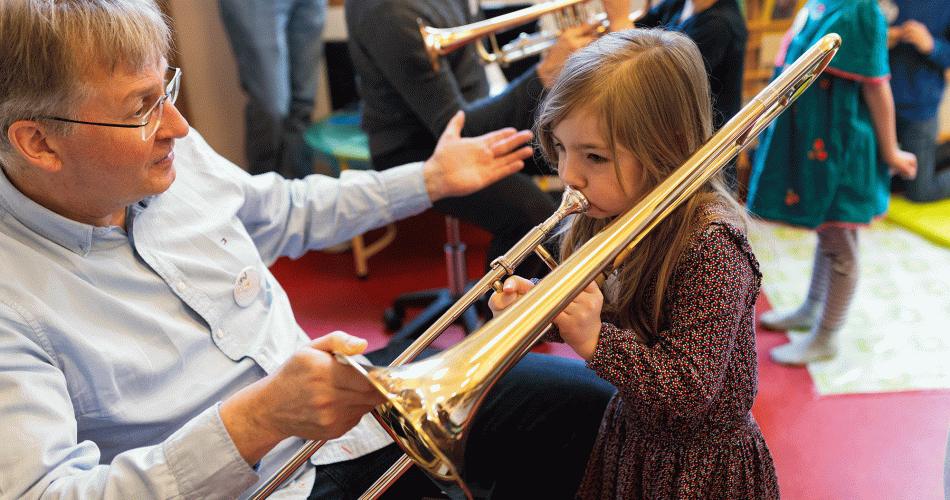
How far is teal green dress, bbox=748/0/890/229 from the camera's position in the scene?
67.4 inches

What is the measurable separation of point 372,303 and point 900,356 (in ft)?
5.68

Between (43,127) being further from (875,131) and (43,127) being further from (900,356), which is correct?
(900,356)

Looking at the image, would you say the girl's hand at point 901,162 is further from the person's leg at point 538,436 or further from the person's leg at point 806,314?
the person's leg at point 538,436

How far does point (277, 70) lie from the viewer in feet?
9.25

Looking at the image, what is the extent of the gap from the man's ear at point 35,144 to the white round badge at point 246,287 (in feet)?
0.99

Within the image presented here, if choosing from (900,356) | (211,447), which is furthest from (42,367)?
(900,356)

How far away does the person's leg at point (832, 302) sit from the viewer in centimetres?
189

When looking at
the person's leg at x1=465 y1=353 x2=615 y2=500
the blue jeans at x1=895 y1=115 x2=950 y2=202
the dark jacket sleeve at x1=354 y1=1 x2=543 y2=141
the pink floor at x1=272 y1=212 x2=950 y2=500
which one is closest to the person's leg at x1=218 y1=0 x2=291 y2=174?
the pink floor at x1=272 y1=212 x2=950 y2=500

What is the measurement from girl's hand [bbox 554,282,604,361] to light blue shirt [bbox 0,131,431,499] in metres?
0.40

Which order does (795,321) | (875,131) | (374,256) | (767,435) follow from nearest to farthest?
(767,435) → (875,131) → (795,321) → (374,256)

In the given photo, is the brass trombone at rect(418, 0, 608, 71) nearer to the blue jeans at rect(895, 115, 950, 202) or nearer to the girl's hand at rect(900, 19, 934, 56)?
the girl's hand at rect(900, 19, 934, 56)

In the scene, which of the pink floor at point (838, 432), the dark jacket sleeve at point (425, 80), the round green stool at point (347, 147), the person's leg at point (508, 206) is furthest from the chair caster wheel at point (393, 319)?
the dark jacket sleeve at point (425, 80)

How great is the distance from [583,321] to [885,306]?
1.85 metres

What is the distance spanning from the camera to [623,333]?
33.6 inches
